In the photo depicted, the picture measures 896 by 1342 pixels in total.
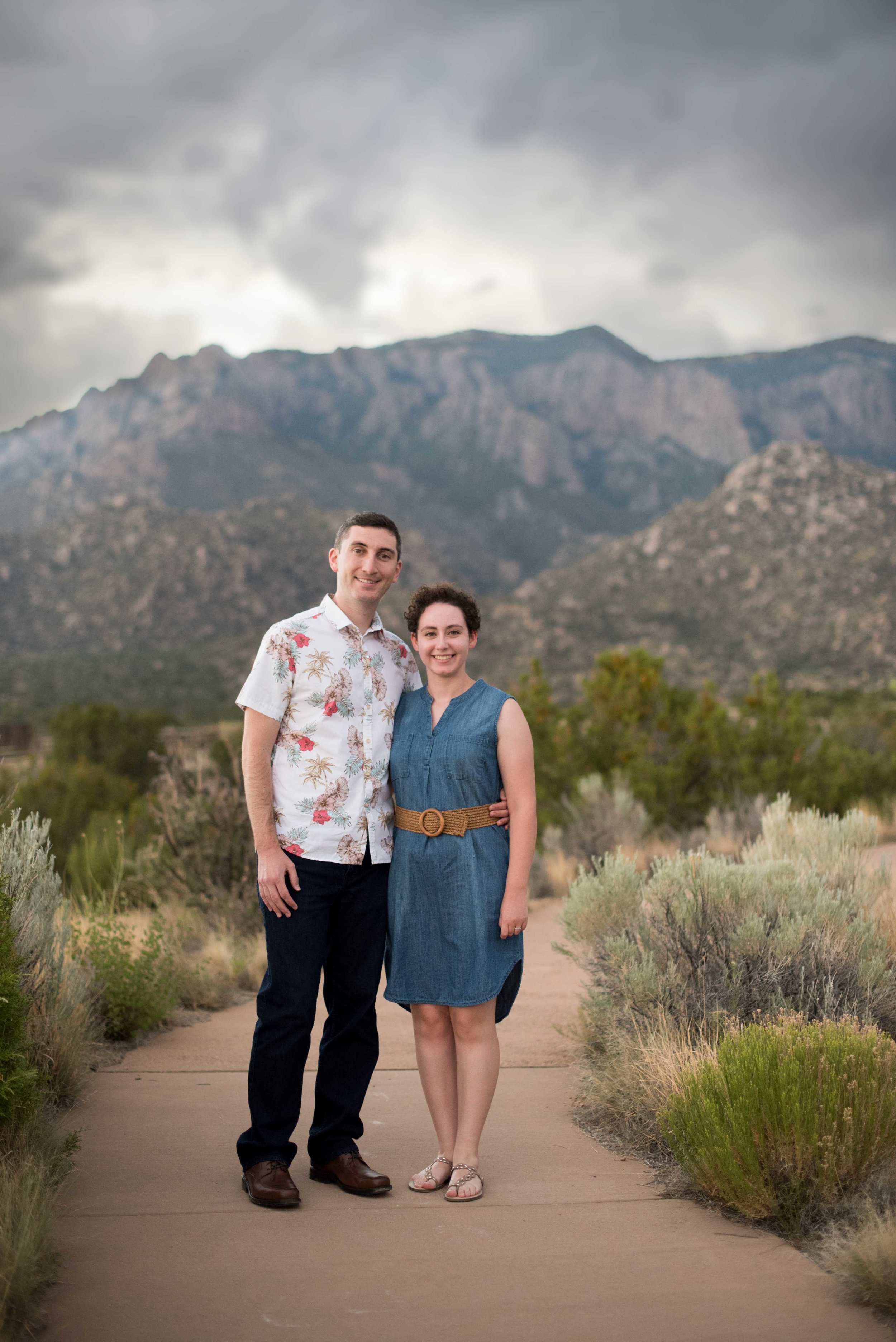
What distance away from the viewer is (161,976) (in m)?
6.14

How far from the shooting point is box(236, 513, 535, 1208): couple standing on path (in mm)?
3779

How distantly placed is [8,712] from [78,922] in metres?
41.4

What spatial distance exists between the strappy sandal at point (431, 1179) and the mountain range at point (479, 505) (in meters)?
38.1

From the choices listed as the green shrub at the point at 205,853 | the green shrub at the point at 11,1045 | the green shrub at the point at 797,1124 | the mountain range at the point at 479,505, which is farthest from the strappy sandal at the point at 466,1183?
Answer: the mountain range at the point at 479,505

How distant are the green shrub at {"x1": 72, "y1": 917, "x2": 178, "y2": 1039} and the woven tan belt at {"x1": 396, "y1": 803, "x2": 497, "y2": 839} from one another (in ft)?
8.93

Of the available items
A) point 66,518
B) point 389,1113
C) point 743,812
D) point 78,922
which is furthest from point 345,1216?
point 66,518

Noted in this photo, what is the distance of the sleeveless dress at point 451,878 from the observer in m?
3.78

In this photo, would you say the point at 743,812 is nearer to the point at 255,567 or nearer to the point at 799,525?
the point at 799,525

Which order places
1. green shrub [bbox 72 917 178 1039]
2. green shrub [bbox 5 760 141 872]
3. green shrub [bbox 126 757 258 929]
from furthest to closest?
green shrub [bbox 5 760 141 872] → green shrub [bbox 126 757 258 929] → green shrub [bbox 72 917 178 1039]

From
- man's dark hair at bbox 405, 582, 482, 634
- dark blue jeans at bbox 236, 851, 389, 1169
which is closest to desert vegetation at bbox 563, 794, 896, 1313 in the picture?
dark blue jeans at bbox 236, 851, 389, 1169

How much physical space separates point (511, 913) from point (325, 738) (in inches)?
35.2

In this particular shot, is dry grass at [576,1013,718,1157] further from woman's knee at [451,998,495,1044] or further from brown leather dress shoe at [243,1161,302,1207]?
brown leather dress shoe at [243,1161,302,1207]

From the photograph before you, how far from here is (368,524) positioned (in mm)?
3996

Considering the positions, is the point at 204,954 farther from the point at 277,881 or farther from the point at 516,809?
the point at 516,809
